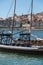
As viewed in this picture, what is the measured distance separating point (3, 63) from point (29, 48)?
750 centimetres

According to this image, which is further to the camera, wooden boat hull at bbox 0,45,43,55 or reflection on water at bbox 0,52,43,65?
wooden boat hull at bbox 0,45,43,55

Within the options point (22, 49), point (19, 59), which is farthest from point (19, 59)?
point (22, 49)

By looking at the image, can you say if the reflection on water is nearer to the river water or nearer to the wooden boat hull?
the river water

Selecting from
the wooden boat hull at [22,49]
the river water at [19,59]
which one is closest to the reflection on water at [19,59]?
the river water at [19,59]

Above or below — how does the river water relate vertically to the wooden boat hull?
below

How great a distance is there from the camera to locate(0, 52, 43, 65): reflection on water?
30859 mm

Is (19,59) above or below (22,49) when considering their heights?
below

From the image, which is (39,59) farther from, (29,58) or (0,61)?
(0,61)

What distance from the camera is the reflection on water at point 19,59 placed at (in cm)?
3086

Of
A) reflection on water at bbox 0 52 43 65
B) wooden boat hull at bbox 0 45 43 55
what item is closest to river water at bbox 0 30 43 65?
reflection on water at bbox 0 52 43 65

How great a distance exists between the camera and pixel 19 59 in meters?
33.4

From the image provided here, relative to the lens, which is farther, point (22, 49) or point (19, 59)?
point (22, 49)

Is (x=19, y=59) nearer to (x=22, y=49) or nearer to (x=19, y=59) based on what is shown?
(x=19, y=59)

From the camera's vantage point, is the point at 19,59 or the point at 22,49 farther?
the point at 22,49
